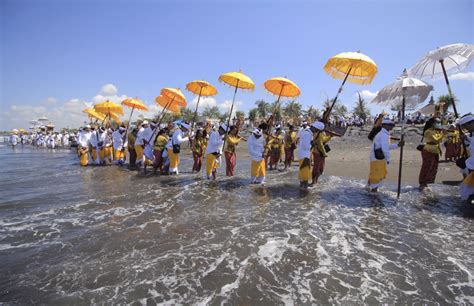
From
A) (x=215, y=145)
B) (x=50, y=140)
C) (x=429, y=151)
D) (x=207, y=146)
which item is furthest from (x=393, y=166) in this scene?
(x=50, y=140)

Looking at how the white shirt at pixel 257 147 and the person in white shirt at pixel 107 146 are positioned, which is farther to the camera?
the person in white shirt at pixel 107 146

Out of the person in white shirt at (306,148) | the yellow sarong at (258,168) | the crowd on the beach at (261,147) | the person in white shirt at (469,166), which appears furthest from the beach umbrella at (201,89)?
the person in white shirt at (469,166)

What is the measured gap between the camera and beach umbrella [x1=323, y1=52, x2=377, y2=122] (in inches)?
253

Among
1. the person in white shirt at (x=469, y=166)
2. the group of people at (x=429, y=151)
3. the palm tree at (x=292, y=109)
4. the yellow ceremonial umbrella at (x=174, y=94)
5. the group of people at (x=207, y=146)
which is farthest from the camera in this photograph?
the palm tree at (x=292, y=109)

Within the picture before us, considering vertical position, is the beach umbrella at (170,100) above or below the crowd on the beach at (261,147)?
above

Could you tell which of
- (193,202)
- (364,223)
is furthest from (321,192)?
(193,202)

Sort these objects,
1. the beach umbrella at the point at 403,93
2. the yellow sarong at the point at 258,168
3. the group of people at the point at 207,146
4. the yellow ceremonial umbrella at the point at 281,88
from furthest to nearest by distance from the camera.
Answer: the yellow ceremonial umbrella at the point at 281,88
the yellow sarong at the point at 258,168
the group of people at the point at 207,146
the beach umbrella at the point at 403,93

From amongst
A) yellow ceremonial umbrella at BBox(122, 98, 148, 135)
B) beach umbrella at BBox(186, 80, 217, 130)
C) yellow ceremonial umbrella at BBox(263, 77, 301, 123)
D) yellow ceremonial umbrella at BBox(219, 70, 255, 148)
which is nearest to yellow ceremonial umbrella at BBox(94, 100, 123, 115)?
yellow ceremonial umbrella at BBox(122, 98, 148, 135)

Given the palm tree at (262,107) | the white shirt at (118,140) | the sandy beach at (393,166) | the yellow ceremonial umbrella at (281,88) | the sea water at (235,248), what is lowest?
the sea water at (235,248)

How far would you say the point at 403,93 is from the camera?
6.61m

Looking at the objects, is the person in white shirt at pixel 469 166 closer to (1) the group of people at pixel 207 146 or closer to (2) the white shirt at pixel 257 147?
(1) the group of people at pixel 207 146

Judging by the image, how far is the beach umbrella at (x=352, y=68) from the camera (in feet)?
21.1

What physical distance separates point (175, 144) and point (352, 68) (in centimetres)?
575

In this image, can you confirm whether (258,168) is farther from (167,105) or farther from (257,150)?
(167,105)
